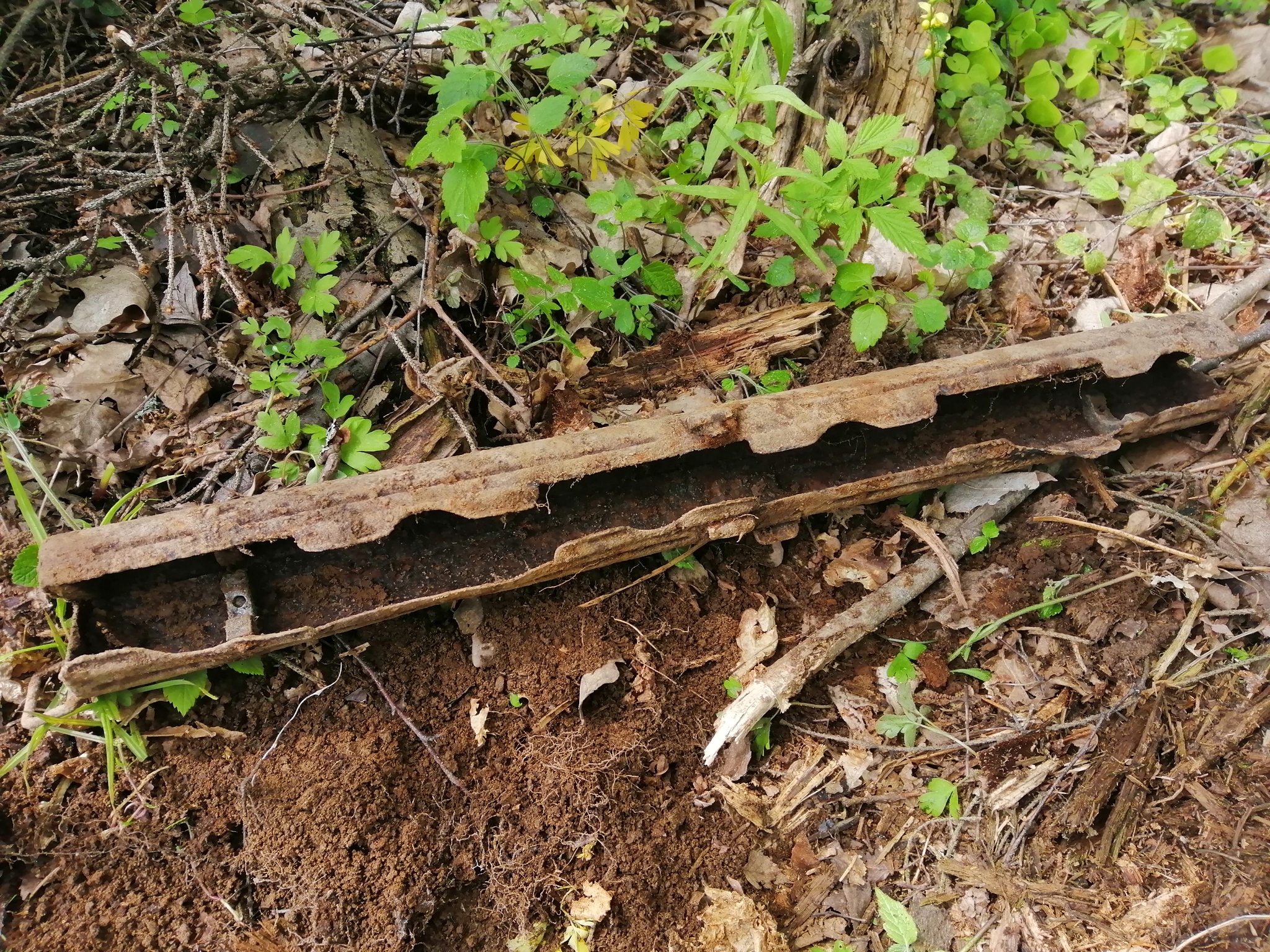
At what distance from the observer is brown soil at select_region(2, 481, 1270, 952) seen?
1.83 meters

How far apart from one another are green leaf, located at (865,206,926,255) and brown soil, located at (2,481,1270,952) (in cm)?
118

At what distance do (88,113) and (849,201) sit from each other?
259 centimetres

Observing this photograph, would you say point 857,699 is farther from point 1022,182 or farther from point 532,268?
point 1022,182

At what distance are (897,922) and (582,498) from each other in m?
1.46

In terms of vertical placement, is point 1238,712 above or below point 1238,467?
below

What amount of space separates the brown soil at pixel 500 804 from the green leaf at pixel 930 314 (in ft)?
3.12

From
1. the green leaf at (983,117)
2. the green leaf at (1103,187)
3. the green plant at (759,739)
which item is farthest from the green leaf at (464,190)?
the green leaf at (1103,187)

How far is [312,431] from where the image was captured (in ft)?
7.29

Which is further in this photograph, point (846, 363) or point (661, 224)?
point (661, 224)

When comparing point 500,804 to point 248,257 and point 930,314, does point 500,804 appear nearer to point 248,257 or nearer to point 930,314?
point 248,257

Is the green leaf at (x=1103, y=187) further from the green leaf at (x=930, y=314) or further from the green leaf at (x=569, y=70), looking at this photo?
the green leaf at (x=569, y=70)

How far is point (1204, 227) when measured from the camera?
9.78 ft

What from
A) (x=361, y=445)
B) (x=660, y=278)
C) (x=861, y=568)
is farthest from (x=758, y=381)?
(x=361, y=445)

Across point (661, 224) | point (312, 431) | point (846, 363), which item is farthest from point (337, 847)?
point (661, 224)
